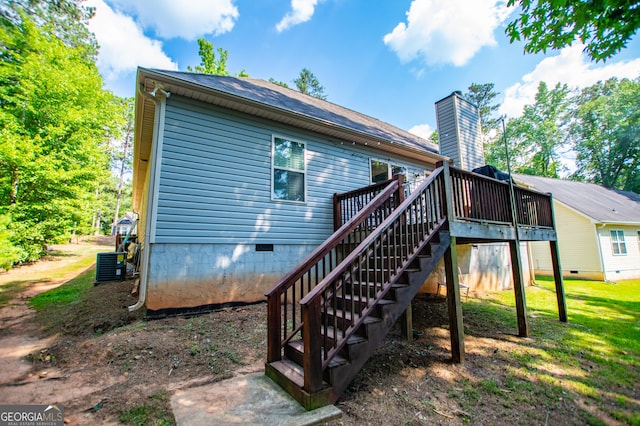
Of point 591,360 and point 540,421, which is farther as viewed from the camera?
point 591,360

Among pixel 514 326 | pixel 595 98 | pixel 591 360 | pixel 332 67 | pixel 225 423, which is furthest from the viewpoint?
pixel 595 98

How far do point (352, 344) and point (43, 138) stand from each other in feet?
50.9

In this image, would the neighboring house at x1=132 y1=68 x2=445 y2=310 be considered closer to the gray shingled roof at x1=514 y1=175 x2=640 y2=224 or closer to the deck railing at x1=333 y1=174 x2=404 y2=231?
the deck railing at x1=333 y1=174 x2=404 y2=231

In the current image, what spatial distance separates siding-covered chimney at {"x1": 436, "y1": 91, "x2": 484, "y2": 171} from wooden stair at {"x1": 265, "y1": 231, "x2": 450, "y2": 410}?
851cm

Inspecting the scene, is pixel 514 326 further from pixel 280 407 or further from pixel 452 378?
pixel 280 407

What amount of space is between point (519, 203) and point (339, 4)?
29.6 ft

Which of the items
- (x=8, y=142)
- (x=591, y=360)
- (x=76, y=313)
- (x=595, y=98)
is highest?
(x=595, y=98)

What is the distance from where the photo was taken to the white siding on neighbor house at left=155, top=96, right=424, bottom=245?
17.7 feet

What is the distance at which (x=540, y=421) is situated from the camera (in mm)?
2566

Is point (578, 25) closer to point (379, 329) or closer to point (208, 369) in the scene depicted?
point (379, 329)

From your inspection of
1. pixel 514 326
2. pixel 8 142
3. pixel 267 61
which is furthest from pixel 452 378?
pixel 8 142

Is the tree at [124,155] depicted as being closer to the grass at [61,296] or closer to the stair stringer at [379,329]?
the grass at [61,296]

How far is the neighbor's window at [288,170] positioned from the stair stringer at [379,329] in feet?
12.4

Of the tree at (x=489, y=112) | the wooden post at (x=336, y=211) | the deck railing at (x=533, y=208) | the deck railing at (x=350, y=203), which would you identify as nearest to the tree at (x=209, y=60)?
the wooden post at (x=336, y=211)
